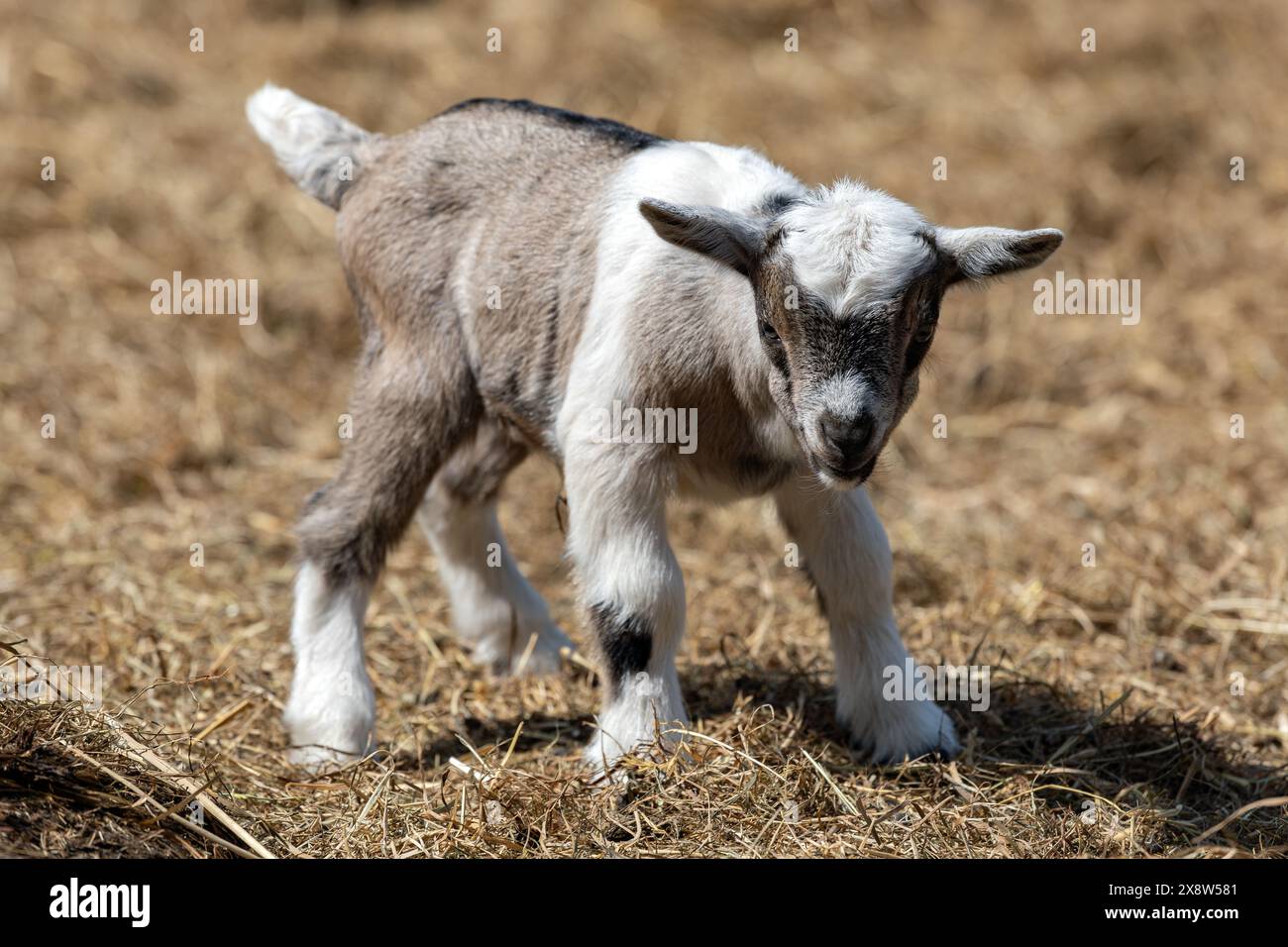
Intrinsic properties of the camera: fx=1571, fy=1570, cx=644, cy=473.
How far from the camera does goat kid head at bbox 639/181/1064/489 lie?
416cm

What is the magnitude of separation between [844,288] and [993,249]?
56 centimetres

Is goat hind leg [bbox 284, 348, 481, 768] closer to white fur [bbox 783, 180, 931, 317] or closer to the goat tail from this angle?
the goat tail

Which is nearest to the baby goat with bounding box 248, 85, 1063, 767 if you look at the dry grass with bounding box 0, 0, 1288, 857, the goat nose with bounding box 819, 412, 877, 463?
the goat nose with bounding box 819, 412, 877, 463

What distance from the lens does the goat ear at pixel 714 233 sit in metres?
4.29

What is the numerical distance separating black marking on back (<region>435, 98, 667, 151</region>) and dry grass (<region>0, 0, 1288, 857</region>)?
1839mm

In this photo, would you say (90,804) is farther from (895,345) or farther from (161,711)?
(895,345)

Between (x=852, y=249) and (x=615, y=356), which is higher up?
(x=852, y=249)

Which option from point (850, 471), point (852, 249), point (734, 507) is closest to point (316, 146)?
point (852, 249)

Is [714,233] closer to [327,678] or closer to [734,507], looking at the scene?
[327,678]

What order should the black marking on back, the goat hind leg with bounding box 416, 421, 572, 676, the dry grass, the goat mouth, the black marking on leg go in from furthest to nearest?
the goat hind leg with bounding box 416, 421, 572, 676 → the black marking on back → the black marking on leg → the dry grass → the goat mouth

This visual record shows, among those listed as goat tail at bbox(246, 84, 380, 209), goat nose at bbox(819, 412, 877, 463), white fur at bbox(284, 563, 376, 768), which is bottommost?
white fur at bbox(284, 563, 376, 768)

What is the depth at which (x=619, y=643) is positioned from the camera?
4852mm

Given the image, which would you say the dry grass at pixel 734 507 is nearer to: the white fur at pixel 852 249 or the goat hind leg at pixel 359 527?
the goat hind leg at pixel 359 527

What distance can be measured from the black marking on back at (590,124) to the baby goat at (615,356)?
17mm
